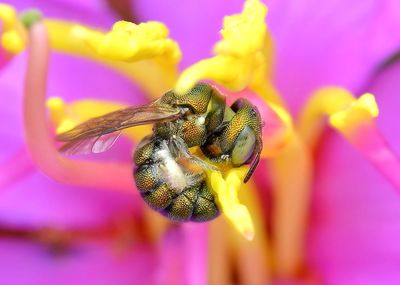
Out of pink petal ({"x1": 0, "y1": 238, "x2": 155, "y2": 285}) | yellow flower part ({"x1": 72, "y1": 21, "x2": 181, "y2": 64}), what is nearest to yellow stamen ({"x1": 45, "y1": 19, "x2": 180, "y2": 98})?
yellow flower part ({"x1": 72, "y1": 21, "x2": 181, "y2": 64})

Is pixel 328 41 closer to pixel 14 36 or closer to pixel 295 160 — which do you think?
pixel 295 160

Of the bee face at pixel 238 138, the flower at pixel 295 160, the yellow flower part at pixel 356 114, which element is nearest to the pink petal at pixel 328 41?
the flower at pixel 295 160

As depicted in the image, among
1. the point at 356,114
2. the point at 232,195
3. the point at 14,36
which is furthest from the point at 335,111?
the point at 14,36

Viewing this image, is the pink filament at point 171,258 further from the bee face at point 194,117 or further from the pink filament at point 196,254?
the bee face at point 194,117

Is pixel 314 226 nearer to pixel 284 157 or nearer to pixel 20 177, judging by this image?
pixel 284 157

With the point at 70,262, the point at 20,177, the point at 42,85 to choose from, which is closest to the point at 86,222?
the point at 70,262

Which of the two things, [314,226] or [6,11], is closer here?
[6,11]

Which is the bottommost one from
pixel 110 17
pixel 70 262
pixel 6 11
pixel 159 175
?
pixel 159 175
